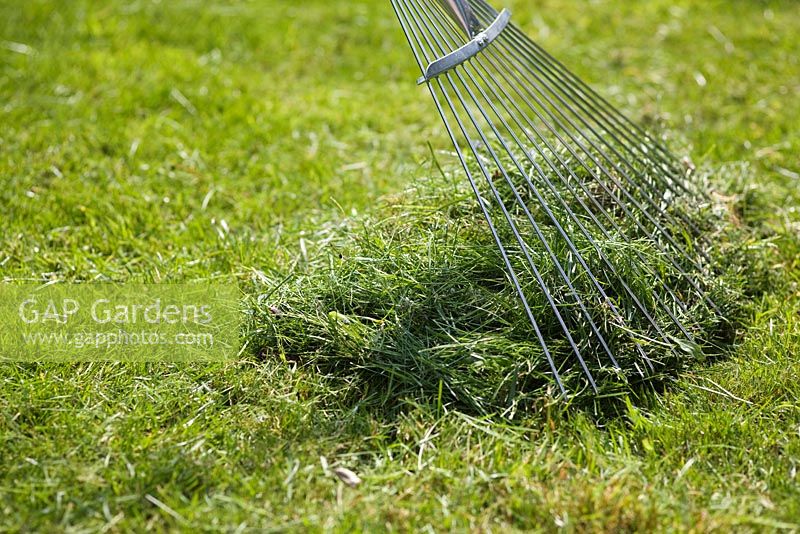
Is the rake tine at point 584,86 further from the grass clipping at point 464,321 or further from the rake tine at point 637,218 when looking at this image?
the grass clipping at point 464,321

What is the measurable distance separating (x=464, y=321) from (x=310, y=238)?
2.77 ft

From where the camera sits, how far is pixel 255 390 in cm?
269

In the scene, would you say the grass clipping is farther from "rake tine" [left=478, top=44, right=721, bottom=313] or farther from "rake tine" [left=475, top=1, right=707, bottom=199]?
"rake tine" [left=475, top=1, right=707, bottom=199]

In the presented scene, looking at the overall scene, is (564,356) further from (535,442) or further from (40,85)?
(40,85)

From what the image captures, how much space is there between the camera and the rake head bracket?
2668 millimetres

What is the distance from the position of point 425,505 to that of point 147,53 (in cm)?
347

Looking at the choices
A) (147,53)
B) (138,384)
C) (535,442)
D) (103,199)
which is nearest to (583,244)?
(535,442)

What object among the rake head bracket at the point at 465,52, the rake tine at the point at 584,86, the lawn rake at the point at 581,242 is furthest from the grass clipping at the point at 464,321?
the rake head bracket at the point at 465,52

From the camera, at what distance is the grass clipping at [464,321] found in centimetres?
268

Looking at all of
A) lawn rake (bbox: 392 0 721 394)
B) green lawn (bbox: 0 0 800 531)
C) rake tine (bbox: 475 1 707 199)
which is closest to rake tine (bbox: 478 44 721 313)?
lawn rake (bbox: 392 0 721 394)

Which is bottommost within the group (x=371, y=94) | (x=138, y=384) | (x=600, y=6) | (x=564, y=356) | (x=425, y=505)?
(x=138, y=384)

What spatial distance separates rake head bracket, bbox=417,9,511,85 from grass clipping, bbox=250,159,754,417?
A: 54cm

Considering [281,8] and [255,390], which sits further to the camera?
[281,8]

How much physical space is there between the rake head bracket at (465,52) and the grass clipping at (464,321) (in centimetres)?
54
